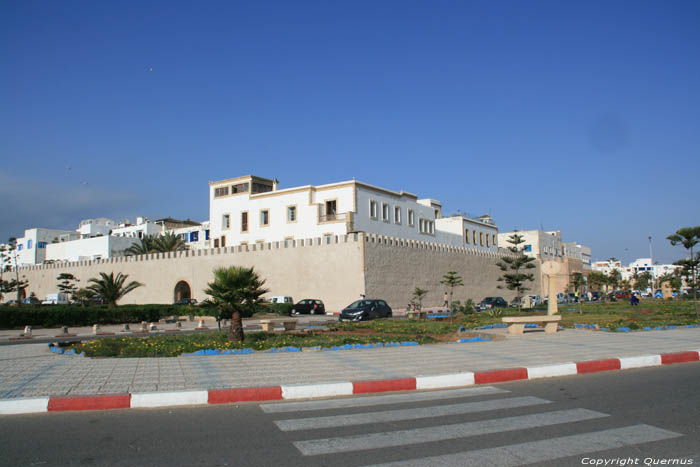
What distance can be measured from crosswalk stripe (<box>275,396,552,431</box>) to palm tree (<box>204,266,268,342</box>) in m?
7.46

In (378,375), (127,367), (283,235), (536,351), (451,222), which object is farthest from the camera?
(451,222)

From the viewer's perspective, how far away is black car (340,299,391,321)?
27366 millimetres

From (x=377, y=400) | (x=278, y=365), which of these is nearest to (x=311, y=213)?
(x=278, y=365)

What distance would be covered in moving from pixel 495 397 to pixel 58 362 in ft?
25.9

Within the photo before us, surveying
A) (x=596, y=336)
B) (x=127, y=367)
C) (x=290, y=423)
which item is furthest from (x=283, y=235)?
(x=290, y=423)

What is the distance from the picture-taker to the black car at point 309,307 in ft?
123

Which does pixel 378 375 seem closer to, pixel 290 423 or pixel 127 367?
pixel 290 423

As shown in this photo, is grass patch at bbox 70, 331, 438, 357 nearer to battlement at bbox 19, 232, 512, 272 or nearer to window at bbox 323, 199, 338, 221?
battlement at bbox 19, 232, 512, 272

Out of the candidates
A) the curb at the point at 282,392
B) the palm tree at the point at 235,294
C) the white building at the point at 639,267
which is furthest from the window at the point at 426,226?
the white building at the point at 639,267

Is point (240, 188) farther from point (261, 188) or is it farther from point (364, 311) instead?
point (364, 311)

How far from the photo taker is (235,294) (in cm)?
1312

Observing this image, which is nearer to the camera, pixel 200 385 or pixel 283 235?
pixel 200 385

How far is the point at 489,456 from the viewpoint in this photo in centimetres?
457

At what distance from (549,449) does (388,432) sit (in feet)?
5.00
